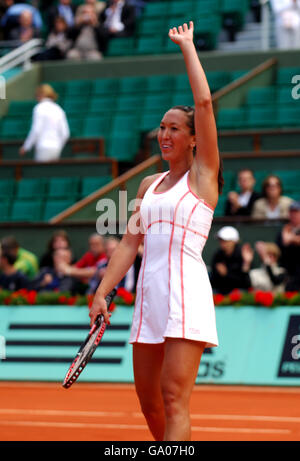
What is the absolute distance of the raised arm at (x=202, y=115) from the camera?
425 centimetres

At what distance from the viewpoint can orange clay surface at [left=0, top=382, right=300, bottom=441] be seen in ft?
20.8

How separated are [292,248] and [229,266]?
0.75 meters

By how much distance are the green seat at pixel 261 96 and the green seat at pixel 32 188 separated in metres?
3.63

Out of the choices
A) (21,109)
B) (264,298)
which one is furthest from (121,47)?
(264,298)

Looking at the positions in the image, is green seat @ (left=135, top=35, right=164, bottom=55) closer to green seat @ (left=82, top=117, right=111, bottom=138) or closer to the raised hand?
green seat @ (left=82, top=117, right=111, bottom=138)

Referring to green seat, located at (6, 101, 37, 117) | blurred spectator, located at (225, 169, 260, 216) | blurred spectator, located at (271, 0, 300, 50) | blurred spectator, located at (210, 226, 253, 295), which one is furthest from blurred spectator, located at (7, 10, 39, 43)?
blurred spectator, located at (210, 226, 253, 295)

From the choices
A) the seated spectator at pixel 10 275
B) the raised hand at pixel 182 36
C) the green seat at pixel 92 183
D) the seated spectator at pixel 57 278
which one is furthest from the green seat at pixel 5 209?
the raised hand at pixel 182 36

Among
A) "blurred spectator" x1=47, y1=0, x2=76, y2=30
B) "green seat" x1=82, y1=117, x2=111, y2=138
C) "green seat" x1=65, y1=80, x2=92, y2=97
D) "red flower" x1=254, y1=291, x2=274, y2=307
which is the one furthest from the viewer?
"blurred spectator" x1=47, y1=0, x2=76, y2=30

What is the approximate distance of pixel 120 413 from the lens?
768 cm

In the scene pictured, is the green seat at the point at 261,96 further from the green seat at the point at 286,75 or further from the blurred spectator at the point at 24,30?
the blurred spectator at the point at 24,30

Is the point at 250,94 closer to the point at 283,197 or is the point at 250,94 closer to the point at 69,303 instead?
the point at 283,197

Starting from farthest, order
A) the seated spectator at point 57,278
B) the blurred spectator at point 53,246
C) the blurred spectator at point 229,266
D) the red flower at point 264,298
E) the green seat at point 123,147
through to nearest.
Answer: the green seat at point 123,147 → the blurred spectator at point 53,246 → the seated spectator at point 57,278 → the blurred spectator at point 229,266 → the red flower at point 264,298

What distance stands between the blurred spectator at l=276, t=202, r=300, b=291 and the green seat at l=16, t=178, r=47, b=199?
Answer: 4840 millimetres
